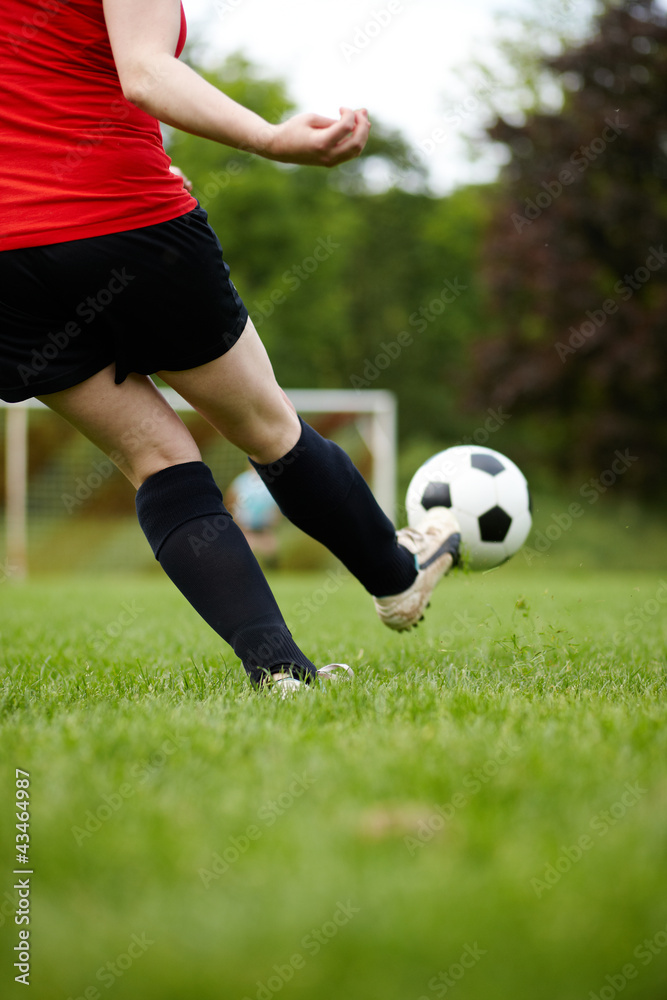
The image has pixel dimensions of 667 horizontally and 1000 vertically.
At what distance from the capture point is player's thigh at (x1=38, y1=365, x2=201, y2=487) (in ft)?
6.44

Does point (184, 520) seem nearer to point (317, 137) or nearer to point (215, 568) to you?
point (215, 568)

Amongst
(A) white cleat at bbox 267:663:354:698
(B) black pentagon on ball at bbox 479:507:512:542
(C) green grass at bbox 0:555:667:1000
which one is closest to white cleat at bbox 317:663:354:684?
(A) white cleat at bbox 267:663:354:698

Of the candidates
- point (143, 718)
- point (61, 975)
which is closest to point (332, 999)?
point (61, 975)

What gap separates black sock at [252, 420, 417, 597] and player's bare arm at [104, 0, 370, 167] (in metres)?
0.72

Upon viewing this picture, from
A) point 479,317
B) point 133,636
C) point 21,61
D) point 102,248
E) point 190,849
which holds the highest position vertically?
point 21,61

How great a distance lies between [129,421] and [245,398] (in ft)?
0.86

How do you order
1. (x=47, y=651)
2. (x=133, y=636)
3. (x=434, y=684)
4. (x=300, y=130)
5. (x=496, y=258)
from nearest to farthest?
1. (x=300, y=130)
2. (x=434, y=684)
3. (x=47, y=651)
4. (x=133, y=636)
5. (x=496, y=258)

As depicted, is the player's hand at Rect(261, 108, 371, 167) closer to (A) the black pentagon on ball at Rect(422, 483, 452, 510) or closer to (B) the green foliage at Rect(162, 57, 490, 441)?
(A) the black pentagon on ball at Rect(422, 483, 452, 510)

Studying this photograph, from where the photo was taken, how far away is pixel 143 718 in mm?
1666

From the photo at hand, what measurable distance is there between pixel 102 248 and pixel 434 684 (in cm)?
119

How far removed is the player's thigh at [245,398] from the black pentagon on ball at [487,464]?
1168mm

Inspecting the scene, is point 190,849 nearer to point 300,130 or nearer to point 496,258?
point 300,130

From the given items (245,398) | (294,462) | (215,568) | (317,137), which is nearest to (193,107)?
(317,137)

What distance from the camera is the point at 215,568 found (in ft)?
6.53
